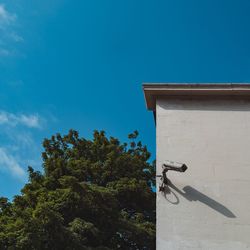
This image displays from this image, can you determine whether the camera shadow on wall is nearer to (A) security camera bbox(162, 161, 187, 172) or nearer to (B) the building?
(B) the building

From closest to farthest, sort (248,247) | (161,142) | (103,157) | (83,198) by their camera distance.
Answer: (248,247) → (161,142) → (83,198) → (103,157)

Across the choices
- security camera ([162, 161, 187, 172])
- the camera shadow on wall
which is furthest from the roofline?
the camera shadow on wall

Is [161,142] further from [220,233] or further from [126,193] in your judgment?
[126,193]

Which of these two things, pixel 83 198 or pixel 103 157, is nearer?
pixel 83 198

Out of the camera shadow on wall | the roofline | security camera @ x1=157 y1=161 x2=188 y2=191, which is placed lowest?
the camera shadow on wall

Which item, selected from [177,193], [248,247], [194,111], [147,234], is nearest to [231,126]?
[194,111]

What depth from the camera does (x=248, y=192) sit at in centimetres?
593

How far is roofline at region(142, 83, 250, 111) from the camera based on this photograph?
6809 mm

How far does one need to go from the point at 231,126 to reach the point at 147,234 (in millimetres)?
10475

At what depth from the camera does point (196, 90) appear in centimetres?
691

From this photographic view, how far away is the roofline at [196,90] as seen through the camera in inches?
268

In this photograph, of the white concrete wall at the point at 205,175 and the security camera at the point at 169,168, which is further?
the security camera at the point at 169,168

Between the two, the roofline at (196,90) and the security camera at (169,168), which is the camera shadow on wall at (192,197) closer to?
Result: the security camera at (169,168)

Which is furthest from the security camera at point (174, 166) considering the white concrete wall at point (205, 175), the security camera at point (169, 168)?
the white concrete wall at point (205, 175)
